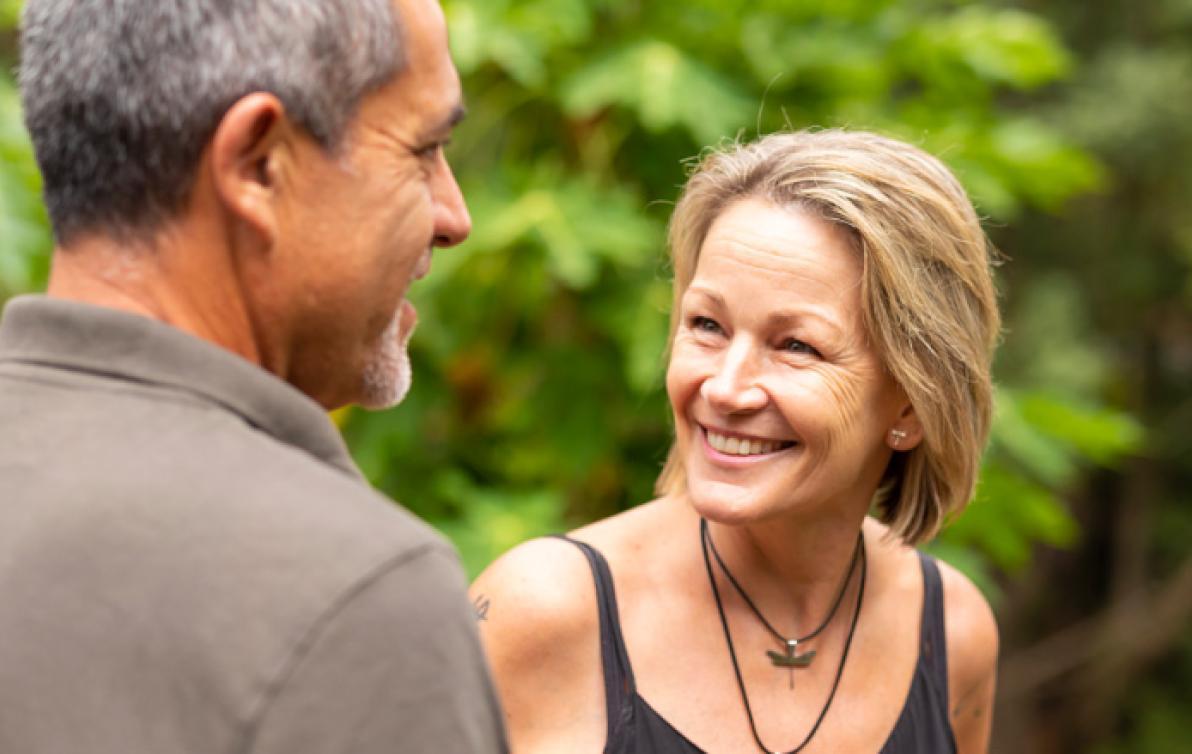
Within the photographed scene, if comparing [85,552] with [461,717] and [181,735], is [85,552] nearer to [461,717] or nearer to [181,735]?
[181,735]

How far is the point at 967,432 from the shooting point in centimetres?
221

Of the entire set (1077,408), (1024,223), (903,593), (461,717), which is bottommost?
(1024,223)

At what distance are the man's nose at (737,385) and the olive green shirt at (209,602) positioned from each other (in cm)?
97

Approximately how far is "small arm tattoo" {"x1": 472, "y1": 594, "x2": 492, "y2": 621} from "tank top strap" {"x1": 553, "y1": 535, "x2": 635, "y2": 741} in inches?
6.4

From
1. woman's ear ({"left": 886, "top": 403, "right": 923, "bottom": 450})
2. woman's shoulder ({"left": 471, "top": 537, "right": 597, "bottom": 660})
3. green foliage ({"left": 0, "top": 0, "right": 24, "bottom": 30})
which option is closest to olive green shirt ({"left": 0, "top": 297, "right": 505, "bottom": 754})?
woman's shoulder ({"left": 471, "top": 537, "right": 597, "bottom": 660})

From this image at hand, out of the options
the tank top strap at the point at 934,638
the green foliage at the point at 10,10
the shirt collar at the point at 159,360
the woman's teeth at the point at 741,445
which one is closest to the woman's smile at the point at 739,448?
the woman's teeth at the point at 741,445

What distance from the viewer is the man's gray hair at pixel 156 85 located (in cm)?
111

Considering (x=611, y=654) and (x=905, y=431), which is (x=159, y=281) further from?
(x=905, y=431)

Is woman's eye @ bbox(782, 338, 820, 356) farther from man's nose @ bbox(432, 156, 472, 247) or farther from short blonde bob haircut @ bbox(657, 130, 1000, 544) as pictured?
man's nose @ bbox(432, 156, 472, 247)

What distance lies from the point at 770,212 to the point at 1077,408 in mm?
2285

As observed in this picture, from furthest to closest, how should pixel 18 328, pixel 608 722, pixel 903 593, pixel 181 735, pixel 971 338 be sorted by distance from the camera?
pixel 903 593, pixel 971 338, pixel 608 722, pixel 18 328, pixel 181 735

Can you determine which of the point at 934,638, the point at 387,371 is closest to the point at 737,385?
the point at 934,638

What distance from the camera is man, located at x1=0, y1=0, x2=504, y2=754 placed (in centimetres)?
97

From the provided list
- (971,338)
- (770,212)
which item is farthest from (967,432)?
(770,212)
